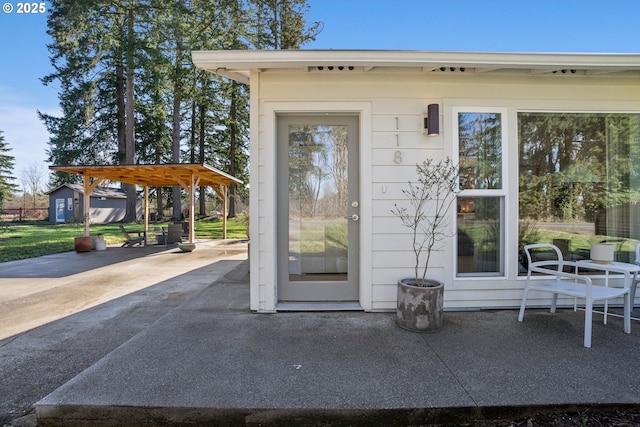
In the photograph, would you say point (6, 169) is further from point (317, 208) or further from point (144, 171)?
point (317, 208)

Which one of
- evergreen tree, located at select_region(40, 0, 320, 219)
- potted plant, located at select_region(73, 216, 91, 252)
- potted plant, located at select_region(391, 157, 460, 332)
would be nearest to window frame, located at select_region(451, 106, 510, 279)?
potted plant, located at select_region(391, 157, 460, 332)

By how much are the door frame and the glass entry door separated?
0.11m

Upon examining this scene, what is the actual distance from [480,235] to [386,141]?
1.44 meters

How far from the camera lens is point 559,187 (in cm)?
344

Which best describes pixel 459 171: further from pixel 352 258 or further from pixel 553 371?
pixel 553 371

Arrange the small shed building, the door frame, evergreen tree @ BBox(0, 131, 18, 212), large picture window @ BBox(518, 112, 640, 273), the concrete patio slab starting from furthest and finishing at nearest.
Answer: evergreen tree @ BBox(0, 131, 18, 212) < the small shed building < large picture window @ BBox(518, 112, 640, 273) < the door frame < the concrete patio slab

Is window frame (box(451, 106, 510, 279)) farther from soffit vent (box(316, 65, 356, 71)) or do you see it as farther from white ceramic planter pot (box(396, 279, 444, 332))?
soffit vent (box(316, 65, 356, 71))

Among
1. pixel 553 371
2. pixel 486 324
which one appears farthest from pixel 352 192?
pixel 553 371

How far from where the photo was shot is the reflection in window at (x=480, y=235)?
3.23 meters

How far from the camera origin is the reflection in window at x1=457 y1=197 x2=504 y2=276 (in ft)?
10.6

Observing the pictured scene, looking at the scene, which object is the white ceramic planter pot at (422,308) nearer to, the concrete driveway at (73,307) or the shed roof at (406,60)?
the shed roof at (406,60)

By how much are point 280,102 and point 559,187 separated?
3.25m

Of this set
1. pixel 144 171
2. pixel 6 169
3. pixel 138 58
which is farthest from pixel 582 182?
pixel 6 169

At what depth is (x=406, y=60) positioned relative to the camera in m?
2.85
